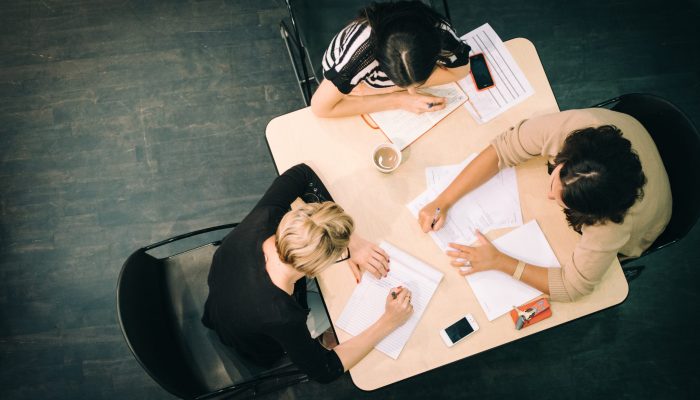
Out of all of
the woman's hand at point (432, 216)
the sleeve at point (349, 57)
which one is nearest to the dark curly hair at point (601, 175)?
the woman's hand at point (432, 216)

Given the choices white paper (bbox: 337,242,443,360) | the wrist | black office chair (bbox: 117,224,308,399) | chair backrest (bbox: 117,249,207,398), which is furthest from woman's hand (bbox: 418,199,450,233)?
chair backrest (bbox: 117,249,207,398)

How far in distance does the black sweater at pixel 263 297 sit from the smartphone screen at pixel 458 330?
→ 0.39 meters

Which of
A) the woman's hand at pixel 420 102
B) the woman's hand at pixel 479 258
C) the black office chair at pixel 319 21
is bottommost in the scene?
the woman's hand at pixel 479 258

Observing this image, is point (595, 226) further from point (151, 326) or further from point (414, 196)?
point (151, 326)

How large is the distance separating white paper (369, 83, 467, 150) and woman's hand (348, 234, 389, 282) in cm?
40

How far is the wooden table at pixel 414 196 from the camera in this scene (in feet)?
4.88

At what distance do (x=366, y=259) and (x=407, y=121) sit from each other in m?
0.55

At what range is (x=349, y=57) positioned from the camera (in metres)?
1.59

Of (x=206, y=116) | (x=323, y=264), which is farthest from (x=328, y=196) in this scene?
(x=206, y=116)

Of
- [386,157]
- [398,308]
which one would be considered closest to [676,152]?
[386,157]

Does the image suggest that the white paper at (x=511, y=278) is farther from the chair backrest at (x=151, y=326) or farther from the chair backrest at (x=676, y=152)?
the chair backrest at (x=151, y=326)

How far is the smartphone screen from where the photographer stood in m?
1.48

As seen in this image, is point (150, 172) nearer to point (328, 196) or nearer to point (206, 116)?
point (206, 116)

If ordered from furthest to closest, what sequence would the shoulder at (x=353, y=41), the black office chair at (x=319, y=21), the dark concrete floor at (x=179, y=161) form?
the dark concrete floor at (x=179, y=161) < the black office chair at (x=319, y=21) < the shoulder at (x=353, y=41)
